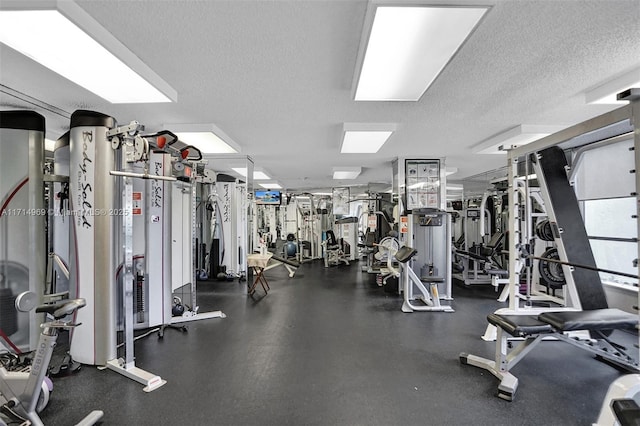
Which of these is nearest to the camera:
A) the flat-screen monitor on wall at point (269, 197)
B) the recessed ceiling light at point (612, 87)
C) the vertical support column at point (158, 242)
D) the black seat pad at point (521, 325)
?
the black seat pad at point (521, 325)

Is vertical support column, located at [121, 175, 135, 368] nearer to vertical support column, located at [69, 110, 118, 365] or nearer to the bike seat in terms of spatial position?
vertical support column, located at [69, 110, 118, 365]

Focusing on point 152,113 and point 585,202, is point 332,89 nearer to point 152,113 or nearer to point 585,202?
point 152,113

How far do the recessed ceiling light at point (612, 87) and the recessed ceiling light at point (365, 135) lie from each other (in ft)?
6.26

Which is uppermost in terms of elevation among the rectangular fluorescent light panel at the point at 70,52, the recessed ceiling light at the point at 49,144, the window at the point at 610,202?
the recessed ceiling light at the point at 49,144

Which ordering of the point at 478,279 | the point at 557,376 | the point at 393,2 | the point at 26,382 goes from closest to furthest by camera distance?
the point at 393,2 → the point at 26,382 → the point at 557,376 → the point at 478,279

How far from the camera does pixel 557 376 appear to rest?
2.42 m

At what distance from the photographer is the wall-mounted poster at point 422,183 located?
209 inches

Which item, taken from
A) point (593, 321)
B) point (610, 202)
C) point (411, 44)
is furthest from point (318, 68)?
point (610, 202)

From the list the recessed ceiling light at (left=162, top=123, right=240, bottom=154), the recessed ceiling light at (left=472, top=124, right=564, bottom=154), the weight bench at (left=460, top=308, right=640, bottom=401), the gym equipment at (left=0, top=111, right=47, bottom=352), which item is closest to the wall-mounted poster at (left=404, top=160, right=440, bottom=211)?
the recessed ceiling light at (left=472, top=124, right=564, bottom=154)

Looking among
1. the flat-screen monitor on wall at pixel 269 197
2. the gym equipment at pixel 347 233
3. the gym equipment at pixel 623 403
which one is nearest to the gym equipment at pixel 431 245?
the gym equipment at pixel 623 403

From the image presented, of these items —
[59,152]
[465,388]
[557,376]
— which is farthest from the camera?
[59,152]

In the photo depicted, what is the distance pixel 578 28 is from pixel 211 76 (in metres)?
2.67

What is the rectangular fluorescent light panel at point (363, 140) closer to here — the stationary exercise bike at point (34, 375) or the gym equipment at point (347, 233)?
the stationary exercise bike at point (34, 375)

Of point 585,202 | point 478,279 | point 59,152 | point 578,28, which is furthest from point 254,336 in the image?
point 478,279
